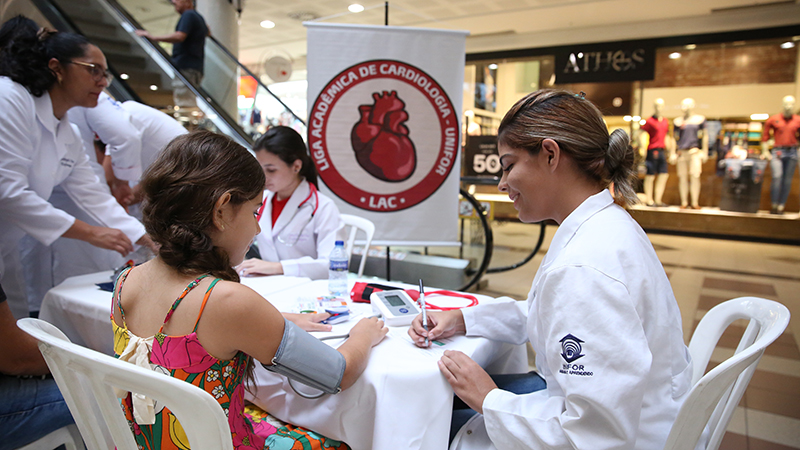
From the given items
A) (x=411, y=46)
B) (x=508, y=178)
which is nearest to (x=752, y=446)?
(x=508, y=178)

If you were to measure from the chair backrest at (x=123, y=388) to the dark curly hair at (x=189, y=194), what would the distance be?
0.24 m

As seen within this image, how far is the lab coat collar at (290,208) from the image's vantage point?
2.35 metres

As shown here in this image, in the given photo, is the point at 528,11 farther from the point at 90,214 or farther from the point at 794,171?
the point at 90,214

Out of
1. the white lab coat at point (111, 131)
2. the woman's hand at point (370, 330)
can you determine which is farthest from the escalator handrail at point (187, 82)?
the woman's hand at point (370, 330)

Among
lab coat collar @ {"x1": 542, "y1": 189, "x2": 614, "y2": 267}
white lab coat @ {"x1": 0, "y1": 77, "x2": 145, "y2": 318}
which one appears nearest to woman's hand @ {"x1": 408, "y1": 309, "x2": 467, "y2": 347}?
lab coat collar @ {"x1": 542, "y1": 189, "x2": 614, "y2": 267}

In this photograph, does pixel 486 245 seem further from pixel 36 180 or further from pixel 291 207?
pixel 36 180

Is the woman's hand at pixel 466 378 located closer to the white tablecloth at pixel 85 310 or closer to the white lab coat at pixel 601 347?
the white lab coat at pixel 601 347

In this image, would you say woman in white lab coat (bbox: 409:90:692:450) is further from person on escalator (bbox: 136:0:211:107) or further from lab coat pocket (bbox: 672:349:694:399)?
person on escalator (bbox: 136:0:211:107)

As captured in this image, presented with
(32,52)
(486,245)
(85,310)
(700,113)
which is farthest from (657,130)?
(85,310)

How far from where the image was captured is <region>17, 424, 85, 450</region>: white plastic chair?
1339 millimetres

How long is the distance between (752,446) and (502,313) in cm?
162

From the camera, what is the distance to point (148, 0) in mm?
6289

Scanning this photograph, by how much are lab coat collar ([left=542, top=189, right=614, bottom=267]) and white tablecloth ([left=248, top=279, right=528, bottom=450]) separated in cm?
40

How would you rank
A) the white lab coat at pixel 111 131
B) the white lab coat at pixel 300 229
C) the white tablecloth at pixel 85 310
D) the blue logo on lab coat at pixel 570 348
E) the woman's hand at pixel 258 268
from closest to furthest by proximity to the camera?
the blue logo on lab coat at pixel 570 348, the white tablecloth at pixel 85 310, the woman's hand at pixel 258 268, the white lab coat at pixel 300 229, the white lab coat at pixel 111 131
